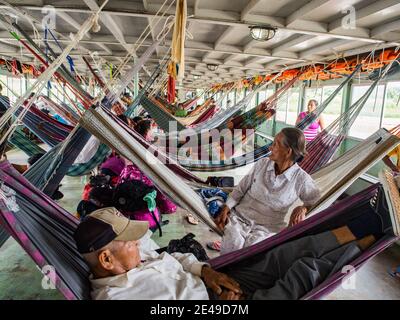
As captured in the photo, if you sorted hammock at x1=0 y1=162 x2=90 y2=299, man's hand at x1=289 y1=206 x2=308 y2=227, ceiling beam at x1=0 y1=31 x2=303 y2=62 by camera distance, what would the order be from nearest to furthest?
1. hammock at x1=0 y1=162 x2=90 y2=299
2. man's hand at x1=289 y1=206 x2=308 y2=227
3. ceiling beam at x1=0 y1=31 x2=303 y2=62

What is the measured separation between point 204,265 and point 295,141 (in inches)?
28.3

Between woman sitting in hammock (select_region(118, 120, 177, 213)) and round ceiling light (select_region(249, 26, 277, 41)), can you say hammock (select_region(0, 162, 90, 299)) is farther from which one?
round ceiling light (select_region(249, 26, 277, 41))

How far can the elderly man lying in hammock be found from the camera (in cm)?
92

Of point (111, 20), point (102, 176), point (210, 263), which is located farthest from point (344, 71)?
point (210, 263)

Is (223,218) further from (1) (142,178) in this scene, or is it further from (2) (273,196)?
(1) (142,178)

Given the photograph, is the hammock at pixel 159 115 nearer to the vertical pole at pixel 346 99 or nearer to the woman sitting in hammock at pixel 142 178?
the woman sitting in hammock at pixel 142 178

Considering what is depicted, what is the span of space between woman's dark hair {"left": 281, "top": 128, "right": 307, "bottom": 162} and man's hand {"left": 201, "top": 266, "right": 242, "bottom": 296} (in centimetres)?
70

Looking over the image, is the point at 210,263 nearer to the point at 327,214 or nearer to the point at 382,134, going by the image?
the point at 327,214

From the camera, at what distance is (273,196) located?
4.96ft

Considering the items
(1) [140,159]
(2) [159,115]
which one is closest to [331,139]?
(1) [140,159]

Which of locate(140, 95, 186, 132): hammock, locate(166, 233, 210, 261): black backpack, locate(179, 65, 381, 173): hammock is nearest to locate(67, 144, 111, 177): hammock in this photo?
locate(179, 65, 381, 173): hammock

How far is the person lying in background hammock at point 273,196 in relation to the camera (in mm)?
1455

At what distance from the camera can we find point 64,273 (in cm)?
93
